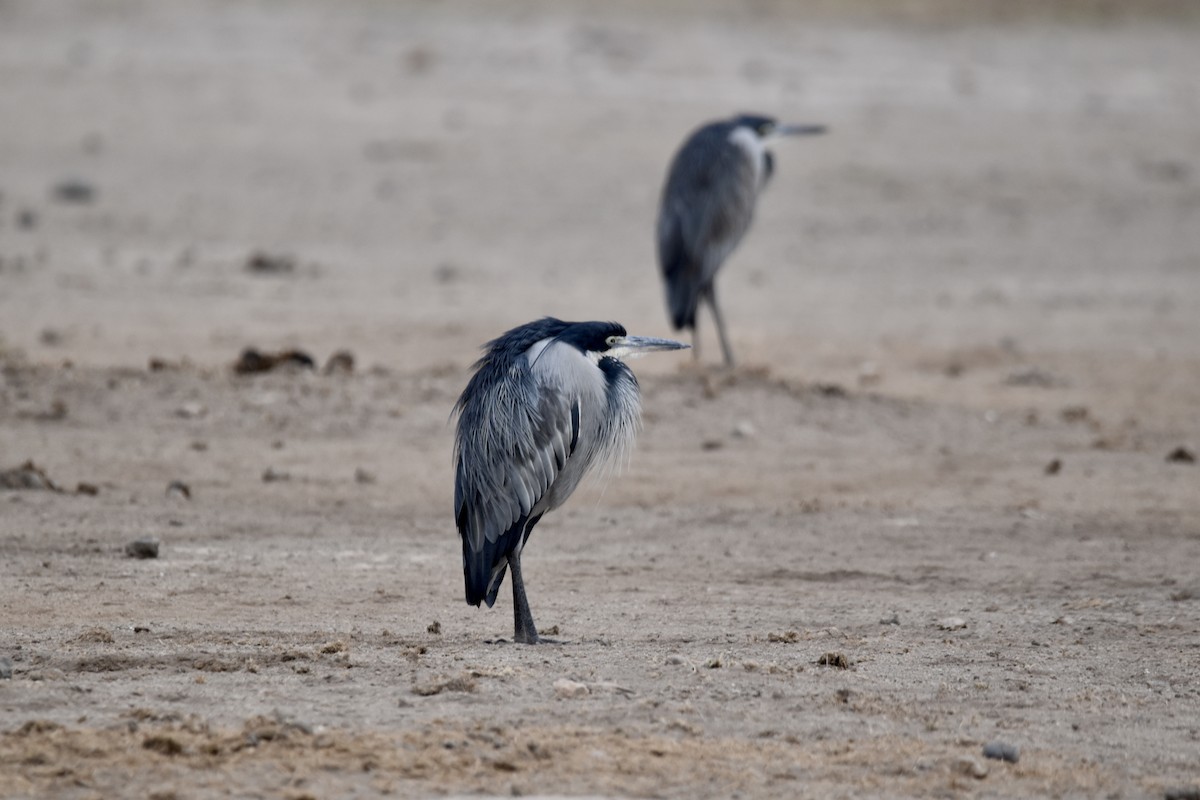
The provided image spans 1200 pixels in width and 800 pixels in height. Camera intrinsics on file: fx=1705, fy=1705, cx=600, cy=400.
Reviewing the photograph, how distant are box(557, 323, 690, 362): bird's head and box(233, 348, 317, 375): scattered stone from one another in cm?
425

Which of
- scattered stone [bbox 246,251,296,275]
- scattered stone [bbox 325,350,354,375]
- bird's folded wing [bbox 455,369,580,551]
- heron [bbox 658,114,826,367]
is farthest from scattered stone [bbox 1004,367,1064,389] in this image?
bird's folded wing [bbox 455,369,580,551]

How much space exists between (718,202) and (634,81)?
1045cm

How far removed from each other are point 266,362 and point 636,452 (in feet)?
7.64

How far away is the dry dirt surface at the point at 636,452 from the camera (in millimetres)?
4957

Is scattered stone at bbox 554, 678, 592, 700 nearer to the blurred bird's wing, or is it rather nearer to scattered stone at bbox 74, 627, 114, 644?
scattered stone at bbox 74, 627, 114, 644

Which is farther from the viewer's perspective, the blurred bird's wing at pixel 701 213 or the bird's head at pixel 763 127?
the bird's head at pixel 763 127

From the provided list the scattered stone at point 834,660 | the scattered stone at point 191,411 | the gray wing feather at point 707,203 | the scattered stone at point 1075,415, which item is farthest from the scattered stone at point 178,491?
the scattered stone at point 1075,415

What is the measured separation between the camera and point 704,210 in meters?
12.0

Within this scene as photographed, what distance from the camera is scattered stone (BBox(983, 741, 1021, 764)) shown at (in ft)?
15.8

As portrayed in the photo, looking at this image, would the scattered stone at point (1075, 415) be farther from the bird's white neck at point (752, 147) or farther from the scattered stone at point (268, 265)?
the scattered stone at point (268, 265)

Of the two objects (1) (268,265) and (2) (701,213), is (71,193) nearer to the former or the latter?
(1) (268,265)

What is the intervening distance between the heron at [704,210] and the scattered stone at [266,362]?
110 inches

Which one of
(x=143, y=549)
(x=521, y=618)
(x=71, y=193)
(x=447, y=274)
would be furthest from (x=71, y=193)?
(x=521, y=618)

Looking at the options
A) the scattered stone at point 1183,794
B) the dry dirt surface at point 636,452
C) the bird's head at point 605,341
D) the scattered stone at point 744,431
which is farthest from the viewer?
the scattered stone at point 744,431
